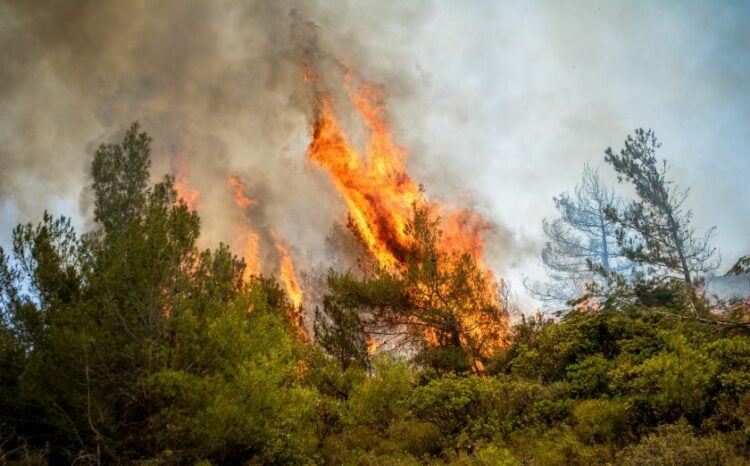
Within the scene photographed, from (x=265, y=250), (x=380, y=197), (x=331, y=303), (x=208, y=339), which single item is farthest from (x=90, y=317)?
(x=265, y=250)

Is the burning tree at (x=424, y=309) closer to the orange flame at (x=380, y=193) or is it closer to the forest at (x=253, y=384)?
the orange flame at (x=380, y=193)

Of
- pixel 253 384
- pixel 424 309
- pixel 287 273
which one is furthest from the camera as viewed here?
pixel 287 273

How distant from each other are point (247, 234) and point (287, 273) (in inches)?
339

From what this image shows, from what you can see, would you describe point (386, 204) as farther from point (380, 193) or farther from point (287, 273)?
point (287, 273)

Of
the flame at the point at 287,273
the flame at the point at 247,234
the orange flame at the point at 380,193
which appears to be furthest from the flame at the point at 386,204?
the flame at the point at 247,234

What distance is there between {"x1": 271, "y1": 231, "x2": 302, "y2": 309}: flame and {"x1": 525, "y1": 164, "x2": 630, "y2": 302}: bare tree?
2567 cm

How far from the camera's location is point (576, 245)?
2948 centimetres

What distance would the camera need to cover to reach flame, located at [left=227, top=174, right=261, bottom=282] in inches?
2003

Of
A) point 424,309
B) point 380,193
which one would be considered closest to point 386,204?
point 380,193

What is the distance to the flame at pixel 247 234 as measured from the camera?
5088cm

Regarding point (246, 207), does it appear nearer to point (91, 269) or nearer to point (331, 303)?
point (331, 303)

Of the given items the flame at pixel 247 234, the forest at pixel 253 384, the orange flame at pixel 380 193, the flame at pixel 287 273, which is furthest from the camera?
the flame at pixel 247 234

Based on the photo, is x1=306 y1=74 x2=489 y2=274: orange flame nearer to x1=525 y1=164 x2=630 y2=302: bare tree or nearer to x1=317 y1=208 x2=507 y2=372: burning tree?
x1=317 y1=208 x2=507 y2=372: burning tree

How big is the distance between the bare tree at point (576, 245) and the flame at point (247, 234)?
32.2 metres
